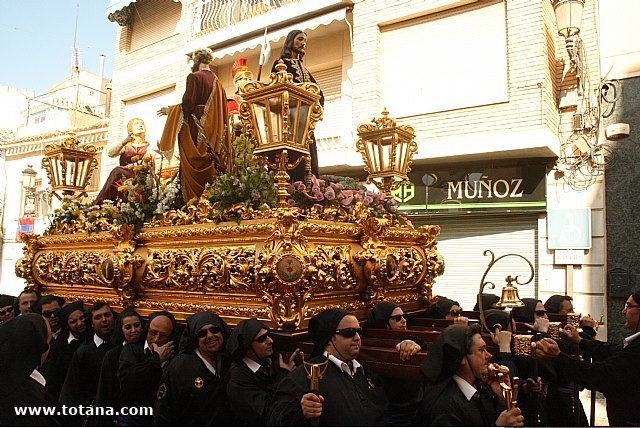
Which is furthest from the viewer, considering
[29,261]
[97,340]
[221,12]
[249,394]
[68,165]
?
[221,12]

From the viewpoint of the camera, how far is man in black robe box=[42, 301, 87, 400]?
4.09m

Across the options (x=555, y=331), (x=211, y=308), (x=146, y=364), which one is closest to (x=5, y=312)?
(x=146, y=364)

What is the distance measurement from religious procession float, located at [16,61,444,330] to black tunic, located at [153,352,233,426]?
1.56 feet

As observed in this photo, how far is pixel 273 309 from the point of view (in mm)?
3162

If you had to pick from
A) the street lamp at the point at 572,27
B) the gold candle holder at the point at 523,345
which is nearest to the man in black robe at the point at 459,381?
the gold candle holder at the point at 523,345

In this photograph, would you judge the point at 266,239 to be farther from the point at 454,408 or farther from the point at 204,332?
the point at 454,408

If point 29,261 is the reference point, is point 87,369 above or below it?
below

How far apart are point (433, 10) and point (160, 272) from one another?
6.94 m

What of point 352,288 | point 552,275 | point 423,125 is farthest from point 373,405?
point 423,125

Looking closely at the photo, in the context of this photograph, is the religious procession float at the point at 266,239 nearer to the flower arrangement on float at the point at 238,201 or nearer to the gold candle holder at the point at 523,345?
the flower arrangement on float at the point at 238,201

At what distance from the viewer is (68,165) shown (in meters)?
5.95

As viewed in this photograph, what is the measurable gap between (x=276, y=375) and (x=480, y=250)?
6177 millimetres

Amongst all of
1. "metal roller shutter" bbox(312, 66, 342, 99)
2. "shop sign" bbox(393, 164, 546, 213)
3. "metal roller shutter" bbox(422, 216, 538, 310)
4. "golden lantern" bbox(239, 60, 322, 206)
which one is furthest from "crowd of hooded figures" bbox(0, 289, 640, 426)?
"metal roller shutter" bbox(312, 66, 342, 99)

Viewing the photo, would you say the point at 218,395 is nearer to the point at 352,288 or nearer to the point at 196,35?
the point at 352,288
